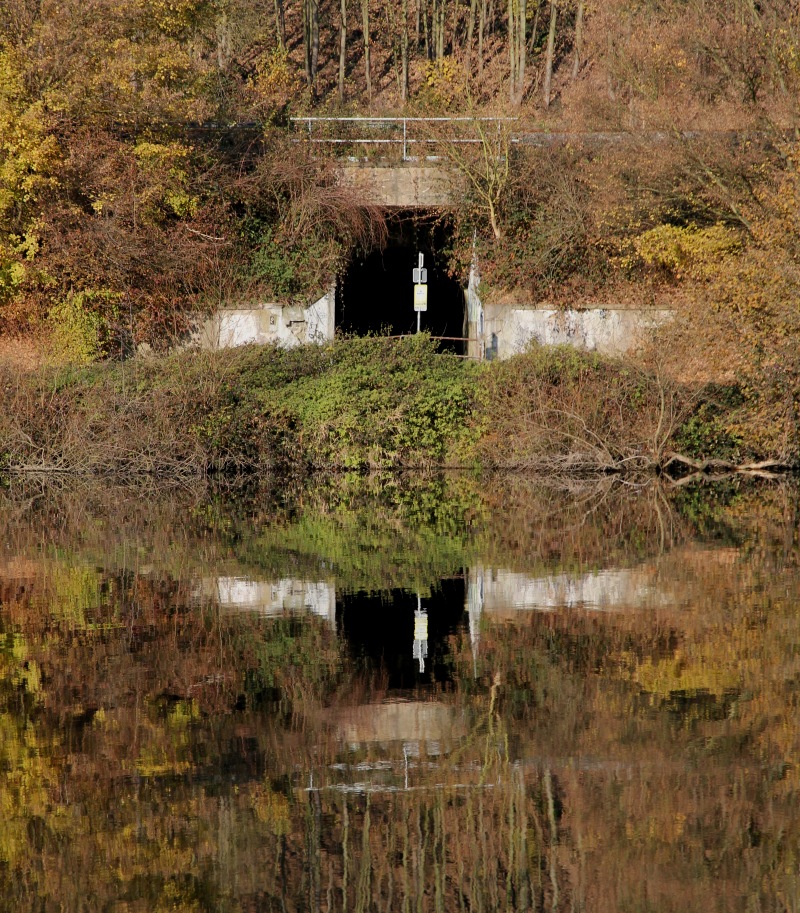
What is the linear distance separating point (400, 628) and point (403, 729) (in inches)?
119

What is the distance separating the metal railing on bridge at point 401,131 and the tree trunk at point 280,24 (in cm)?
1266

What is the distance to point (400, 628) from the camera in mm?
10719

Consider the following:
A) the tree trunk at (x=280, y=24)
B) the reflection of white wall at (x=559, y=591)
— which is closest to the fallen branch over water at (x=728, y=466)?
the reflection of white wall at (x=559, y=591)

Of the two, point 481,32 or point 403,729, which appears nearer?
point 403,729

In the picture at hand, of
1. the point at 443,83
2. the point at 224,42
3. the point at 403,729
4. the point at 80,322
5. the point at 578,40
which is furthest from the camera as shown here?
the point at 224,42

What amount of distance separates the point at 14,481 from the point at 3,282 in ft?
26.5

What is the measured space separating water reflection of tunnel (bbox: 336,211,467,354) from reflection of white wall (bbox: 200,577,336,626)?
21.0m

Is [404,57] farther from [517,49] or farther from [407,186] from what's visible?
[407,186]

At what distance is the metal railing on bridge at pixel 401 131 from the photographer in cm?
3234

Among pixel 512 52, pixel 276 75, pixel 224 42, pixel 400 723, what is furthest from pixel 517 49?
pixel 400 723

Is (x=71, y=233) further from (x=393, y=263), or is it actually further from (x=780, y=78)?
(x=780, y=78)

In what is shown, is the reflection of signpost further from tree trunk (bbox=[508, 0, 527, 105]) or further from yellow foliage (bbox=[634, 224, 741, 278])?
tree trunk (bbox=[508, 0, 527, 105])

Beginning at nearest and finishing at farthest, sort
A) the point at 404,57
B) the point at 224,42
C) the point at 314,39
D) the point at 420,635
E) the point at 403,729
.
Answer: the point at 403,729 < the point at 420,635 < the point at 224,42 < the point at 404,57 < the point at 314,39

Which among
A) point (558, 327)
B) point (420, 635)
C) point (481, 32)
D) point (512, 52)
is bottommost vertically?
point (420, 635)
